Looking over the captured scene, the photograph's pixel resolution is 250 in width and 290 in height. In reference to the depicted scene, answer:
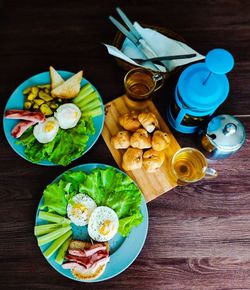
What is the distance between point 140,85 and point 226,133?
316 millimetres

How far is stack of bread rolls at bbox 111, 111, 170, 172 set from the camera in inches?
41.4

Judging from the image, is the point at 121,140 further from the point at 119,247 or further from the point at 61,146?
the point at 119,247

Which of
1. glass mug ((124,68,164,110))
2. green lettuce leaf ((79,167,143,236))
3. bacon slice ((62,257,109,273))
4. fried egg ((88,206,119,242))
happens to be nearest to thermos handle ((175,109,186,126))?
glass mug ((124,68,164,110))

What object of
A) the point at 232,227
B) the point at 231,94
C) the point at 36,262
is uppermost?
the point at 231,94

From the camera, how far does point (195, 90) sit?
3.08 ft

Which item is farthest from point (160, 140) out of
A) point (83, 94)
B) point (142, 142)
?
point (83, 94)

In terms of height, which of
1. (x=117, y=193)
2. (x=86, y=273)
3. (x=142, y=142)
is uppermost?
(x=142, y=142)

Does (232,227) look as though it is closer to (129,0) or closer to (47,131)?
(47,131)

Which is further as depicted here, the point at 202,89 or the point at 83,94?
the point at 83,94

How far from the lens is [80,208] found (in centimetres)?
102

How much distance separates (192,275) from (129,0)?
0.92 m

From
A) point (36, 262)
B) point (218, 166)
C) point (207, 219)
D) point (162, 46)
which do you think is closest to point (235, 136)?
point (218, 166)

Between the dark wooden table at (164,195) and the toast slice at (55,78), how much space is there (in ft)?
0.26

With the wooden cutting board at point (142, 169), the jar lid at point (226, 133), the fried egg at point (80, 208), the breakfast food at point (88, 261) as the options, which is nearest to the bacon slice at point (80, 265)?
the breakfast food at point (88, 261)
